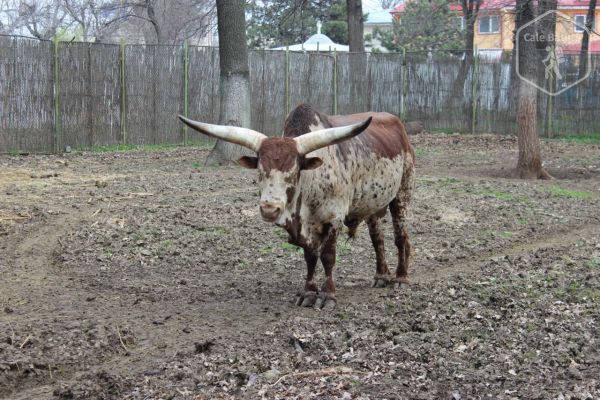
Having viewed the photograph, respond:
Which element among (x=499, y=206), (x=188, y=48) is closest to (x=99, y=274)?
(x=499, y=206)

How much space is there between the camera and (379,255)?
7.20 meters

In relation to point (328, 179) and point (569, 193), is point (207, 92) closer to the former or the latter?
point (569, 193)

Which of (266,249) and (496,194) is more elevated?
(496,194)

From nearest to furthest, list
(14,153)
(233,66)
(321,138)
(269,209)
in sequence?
(269,209), (321,138), (233,66), (14,153)

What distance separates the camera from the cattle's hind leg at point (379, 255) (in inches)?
283

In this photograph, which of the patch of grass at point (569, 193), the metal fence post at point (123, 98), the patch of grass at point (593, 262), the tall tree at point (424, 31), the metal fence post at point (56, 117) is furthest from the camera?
the tall tree at point (424, 31)

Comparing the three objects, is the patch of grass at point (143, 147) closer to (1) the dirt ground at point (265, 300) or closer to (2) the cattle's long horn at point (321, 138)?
(1) the dirt ground at point (265, 300)

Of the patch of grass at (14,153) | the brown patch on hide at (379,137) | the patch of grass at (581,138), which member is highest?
the brown patch on hide at (379,137)

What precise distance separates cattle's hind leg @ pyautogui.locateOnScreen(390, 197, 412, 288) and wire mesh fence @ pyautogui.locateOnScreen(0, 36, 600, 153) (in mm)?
10285

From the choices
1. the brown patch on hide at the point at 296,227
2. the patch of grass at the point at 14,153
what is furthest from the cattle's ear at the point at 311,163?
the patch of grass at the point at 14,153

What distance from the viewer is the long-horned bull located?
19.1 feet

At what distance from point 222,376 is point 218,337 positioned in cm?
83

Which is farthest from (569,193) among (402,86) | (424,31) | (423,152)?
(424,31)

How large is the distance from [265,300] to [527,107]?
8.97 m
